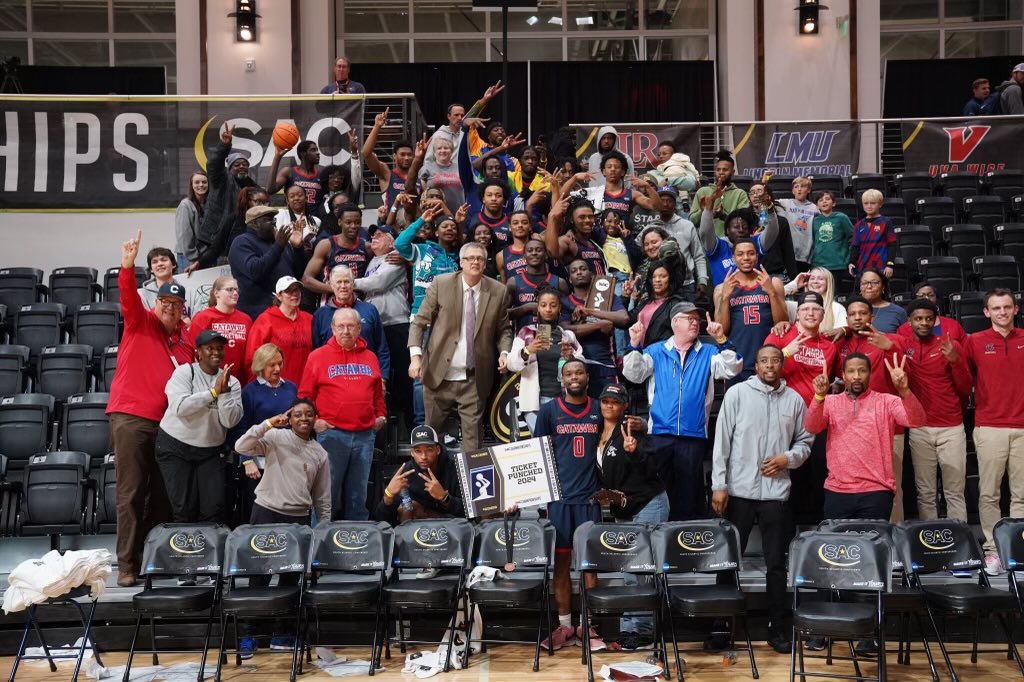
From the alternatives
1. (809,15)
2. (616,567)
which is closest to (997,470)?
(616,567)

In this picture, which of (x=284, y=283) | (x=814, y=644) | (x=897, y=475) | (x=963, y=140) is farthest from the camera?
(x=963, y=140)

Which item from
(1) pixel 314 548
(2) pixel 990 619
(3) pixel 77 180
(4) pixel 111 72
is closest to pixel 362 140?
(3) pixel 77 180

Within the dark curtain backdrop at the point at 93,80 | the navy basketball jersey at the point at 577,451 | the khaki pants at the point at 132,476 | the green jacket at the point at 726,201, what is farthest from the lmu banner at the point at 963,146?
the dark curtain backdrop at the point at 93,80

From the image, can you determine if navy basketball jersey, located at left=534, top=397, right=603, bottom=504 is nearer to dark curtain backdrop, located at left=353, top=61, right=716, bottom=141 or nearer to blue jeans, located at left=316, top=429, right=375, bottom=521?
blue jeans, located at left=316, top=429, right=375, bottom=521

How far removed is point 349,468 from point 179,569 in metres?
1.35

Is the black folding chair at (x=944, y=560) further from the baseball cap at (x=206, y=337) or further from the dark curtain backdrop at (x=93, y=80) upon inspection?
the dark curtain backdrop at (x=93, y=80)

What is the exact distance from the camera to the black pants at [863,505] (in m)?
7.41

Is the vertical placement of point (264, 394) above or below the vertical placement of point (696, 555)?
above

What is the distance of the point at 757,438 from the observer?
294 inches

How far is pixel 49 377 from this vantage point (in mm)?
9805

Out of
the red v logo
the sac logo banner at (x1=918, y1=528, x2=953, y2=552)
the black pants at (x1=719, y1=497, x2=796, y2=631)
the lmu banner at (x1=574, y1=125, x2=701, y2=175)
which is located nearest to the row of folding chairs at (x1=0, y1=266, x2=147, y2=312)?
the lmu banner at (x1=574, y1=125, x2=701, y2=175)

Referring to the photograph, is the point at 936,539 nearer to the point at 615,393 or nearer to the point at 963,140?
the point at 615,393

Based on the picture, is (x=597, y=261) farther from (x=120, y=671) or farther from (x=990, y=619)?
(x=120, y=671)

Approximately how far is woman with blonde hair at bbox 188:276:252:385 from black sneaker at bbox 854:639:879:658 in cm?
459
